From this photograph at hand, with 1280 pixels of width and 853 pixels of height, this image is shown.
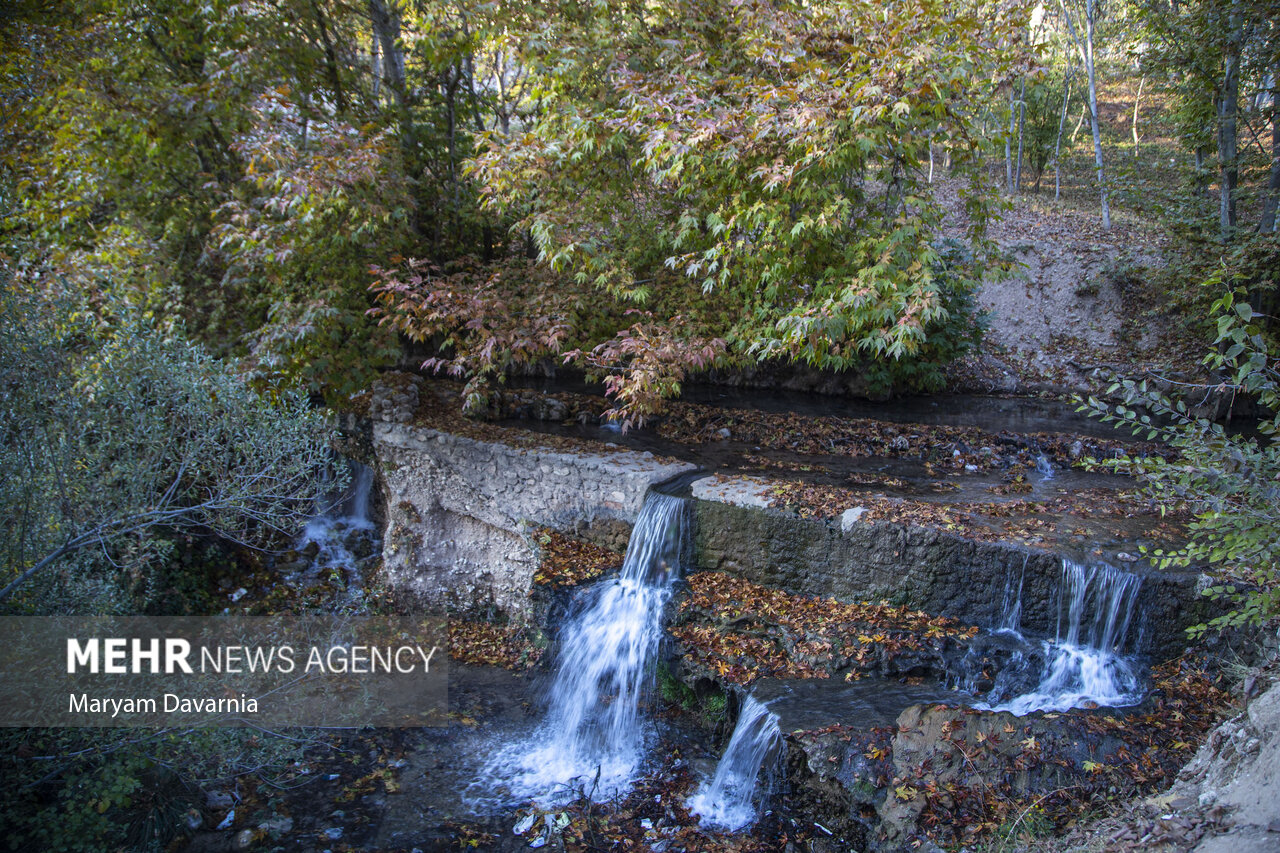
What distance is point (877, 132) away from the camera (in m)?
5.68

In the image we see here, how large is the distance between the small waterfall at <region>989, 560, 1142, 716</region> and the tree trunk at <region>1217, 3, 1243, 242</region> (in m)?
9.68

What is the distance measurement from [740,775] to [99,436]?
5325 mm

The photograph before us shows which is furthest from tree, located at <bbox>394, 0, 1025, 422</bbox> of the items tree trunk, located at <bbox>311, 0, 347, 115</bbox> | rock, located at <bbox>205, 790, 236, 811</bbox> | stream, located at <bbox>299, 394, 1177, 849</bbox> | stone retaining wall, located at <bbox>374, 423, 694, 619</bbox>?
rock, located at <bbox>205, 790, 236, 811</bbox>

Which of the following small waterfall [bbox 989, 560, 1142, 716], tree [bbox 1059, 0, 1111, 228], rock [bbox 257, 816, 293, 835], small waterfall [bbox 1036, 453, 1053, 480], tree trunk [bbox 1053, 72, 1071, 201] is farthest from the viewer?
tree trunk [bbox 1053, 72, 1071, 201]

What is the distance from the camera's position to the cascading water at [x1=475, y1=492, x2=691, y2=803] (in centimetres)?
532

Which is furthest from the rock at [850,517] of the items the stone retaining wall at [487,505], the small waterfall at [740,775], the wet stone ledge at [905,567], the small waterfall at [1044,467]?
A: the small waterfall at [1044,467]

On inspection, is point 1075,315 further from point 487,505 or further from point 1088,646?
point 487,505

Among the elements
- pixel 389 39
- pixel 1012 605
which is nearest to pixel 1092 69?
pixel 389 39

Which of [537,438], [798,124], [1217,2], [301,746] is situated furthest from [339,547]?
[1217,2]

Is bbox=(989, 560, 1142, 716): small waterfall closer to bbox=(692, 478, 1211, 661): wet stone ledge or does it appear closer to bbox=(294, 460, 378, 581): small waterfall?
bbox=(692, 478, 1211, 661): wet stone ledge

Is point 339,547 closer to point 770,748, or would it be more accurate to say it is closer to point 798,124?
point 770,748

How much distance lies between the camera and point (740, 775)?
4.87 meters

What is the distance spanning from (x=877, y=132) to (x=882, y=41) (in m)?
0.91

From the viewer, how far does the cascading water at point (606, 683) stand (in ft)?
17.4
